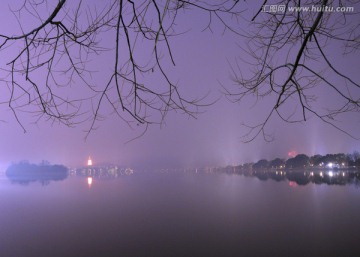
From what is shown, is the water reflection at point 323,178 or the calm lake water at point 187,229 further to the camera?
the water reflection at point 323,178

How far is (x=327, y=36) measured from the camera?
2488mm

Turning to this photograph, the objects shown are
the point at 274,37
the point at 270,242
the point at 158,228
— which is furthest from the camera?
the point at 158,228

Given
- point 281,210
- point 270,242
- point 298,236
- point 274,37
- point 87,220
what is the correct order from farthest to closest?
point 281,210, point 87,220, point 298,236, point 270,242, point 274,37

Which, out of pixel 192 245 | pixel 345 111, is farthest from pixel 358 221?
pixel 345 111

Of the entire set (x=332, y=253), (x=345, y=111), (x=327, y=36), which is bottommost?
(x=332, y=253)

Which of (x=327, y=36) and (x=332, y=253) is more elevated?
(x=327, y=36)

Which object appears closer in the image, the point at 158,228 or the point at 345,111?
the point at 345,111

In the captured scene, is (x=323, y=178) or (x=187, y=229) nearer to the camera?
(x=187, y=229)

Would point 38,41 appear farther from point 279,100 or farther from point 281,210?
point 281,210

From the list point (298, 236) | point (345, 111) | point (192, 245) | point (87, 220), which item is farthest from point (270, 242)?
point (345, 111)

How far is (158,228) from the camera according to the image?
2720 centimetres

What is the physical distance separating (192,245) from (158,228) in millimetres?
6038

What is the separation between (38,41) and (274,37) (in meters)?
1.91

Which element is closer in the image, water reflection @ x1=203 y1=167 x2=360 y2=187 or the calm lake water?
the calm lake water
